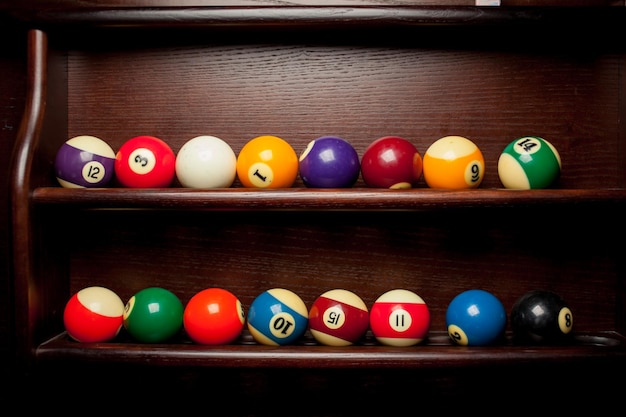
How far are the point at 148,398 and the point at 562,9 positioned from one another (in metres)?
2.16

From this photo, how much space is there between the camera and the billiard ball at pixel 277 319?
195 cm

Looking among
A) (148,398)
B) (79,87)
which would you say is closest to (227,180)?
(79,87)

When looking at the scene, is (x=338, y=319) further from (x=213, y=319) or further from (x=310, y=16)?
(x=310, y=16)

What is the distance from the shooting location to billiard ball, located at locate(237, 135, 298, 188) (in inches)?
76.9

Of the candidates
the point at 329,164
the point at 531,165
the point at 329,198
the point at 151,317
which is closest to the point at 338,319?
the point at 329,198

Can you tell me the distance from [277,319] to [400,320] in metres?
0.43

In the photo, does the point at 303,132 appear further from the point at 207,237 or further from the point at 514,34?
the point at 514,34

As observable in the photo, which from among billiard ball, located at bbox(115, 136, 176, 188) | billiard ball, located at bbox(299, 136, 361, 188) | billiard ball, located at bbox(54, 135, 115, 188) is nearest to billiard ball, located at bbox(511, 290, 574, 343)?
billiard ball, located at bbox(299, 136, 361, 188)

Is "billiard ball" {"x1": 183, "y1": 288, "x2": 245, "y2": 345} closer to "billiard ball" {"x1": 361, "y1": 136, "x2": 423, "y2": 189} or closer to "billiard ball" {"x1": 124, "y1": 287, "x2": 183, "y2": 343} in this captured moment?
"billiard ball" {"x1": 124, "y1": 287, "x2": 183, "y2": 343}

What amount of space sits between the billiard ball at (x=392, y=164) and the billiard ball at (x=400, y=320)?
0.40 metres

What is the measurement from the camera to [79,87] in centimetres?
229

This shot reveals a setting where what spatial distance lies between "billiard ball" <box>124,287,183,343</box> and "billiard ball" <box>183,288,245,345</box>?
55 mm

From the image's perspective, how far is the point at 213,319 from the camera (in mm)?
1954

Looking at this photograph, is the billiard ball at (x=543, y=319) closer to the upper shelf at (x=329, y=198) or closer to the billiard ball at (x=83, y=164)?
the upper shelf at (x=329, y=198)
